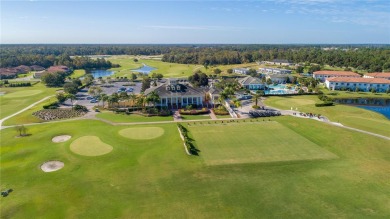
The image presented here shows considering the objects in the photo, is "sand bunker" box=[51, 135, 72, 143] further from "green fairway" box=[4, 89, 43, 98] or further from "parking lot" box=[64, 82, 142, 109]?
"green fairway" box=[4, 89, 43, 98]

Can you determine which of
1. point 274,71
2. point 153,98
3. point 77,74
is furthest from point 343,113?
point 77,74

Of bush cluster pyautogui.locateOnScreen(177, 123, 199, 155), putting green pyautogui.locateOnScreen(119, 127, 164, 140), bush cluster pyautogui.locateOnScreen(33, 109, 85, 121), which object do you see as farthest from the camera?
bush cluster pyautogui.locateOnScreen(33, 109, 85, 121)

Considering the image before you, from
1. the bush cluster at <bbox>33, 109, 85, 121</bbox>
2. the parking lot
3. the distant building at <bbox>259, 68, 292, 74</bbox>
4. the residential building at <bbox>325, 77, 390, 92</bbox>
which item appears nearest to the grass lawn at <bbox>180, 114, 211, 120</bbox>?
the bush cluster at <bbox>33, 109, 85, 121</bbox>

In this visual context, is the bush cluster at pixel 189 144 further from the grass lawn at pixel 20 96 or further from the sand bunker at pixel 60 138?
the grass lawn at pixel 20 96

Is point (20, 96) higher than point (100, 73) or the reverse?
the reverse

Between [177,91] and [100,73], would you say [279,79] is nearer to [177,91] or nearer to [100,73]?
[177,91]

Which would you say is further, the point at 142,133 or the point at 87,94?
the point at 87,94

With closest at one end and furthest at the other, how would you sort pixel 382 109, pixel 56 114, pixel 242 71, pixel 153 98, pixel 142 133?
pixel 142 133 → pixel 153 98 → pixel 56 114 → pixel 382 109 → pixel 242 71

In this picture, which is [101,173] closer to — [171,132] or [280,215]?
[171,132]
